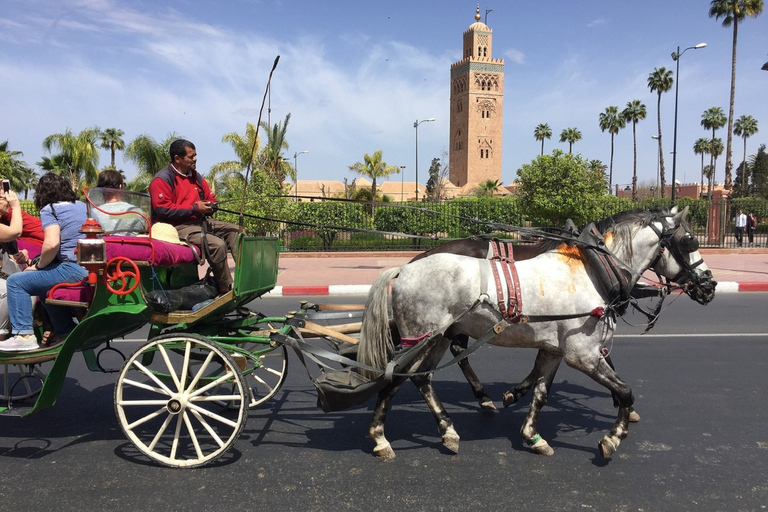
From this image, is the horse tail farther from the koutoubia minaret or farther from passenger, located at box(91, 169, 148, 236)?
the koutoubia minaret

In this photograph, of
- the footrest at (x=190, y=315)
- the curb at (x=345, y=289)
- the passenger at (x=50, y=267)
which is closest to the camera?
the passenger at (x=50, y=267)

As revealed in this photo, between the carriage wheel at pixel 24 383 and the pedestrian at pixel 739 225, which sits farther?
the pedestrian at pixel 739 225

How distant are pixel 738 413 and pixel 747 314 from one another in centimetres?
525

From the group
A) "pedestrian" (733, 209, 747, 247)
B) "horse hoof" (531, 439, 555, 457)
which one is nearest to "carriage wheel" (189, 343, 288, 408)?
"horse hoof" (531, 439, 555, 457)

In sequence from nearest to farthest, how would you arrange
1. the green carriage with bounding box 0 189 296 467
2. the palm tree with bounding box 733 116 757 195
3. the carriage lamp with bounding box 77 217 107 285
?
the carriage lamp with bounding box 77 217 107 285
the green carriage with bounding box 0 189 296 467
the palm tree with bounding box 733 116 757 195

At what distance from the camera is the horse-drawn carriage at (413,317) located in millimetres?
3646

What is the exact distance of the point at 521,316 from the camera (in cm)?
375

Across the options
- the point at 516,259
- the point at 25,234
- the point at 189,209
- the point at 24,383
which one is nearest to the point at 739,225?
the point at 516,259

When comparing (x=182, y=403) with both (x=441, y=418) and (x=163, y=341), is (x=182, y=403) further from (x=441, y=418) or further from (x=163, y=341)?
(x=441, y=418)

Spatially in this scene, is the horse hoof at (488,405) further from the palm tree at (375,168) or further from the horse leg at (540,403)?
the palm tree at (375,168)

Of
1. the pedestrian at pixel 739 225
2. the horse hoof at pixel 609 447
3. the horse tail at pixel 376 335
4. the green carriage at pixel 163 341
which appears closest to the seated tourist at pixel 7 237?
the green carriage at pixel 163 341

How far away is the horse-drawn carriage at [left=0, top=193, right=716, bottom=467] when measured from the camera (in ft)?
12.0

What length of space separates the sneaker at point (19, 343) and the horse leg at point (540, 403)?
3376mm

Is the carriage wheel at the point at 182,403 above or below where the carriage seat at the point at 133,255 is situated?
below
